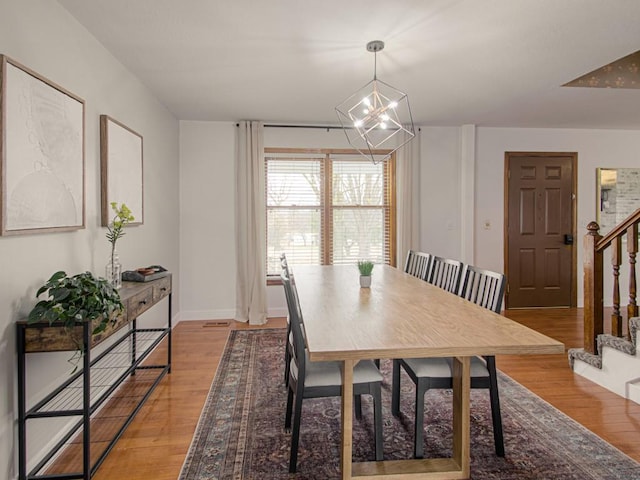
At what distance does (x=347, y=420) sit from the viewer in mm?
1720

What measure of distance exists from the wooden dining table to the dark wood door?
334cm

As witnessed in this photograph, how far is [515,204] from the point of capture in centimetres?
523

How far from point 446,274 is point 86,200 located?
245cm

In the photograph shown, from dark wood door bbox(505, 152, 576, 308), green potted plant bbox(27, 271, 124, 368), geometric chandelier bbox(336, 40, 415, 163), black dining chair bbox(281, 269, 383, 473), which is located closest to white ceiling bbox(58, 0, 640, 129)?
geometric chandelier bbox(336, 40, 415, 163)

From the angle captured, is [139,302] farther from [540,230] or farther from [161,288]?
[540,230]

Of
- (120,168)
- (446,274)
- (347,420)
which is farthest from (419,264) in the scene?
(120,168)

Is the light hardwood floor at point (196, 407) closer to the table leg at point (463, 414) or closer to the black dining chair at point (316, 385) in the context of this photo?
the black dining chair at point (316, 385)

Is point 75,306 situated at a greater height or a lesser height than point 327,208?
lesser

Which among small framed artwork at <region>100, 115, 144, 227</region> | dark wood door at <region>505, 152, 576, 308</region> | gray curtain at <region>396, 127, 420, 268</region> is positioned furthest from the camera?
dark wood door at <region>505, 152, 576, 308</region>

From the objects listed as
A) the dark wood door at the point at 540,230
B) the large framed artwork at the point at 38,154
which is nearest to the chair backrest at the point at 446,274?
the large framed artwork at the point at 38,154

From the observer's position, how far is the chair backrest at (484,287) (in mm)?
2115

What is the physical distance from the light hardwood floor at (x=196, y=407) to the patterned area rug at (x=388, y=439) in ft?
0.29

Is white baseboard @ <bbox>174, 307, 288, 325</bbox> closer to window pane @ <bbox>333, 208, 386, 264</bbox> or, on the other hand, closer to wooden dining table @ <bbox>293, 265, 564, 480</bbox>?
window pane @ <bbox>333, 208, 386, 264</bbox>

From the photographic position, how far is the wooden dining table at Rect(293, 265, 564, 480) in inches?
58.4
